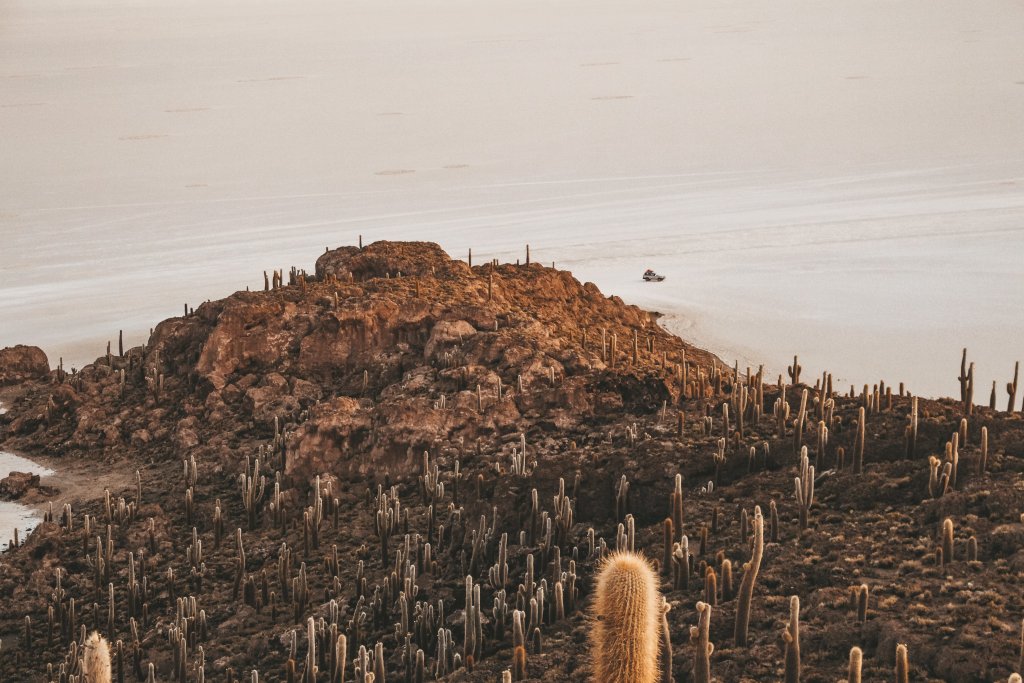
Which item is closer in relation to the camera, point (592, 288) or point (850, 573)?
point (850, 573)

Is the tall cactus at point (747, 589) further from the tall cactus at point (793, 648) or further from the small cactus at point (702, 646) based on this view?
the small cactus at point (702, 646)

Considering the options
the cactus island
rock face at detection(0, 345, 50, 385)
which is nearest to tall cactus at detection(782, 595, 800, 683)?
the cactus island

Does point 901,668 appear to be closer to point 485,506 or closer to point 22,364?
point 485,506

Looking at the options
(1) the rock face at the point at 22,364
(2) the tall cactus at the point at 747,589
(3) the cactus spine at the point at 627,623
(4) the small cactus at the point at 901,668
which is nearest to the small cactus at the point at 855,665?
(4) the small cactus at the point at 901,668

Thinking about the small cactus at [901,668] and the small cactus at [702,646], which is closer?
the small cactus at [901,668]

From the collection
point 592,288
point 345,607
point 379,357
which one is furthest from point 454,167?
point 345,607

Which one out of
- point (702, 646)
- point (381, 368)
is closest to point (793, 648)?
point (702, 646)

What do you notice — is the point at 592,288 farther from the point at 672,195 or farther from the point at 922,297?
the point at 672,195
